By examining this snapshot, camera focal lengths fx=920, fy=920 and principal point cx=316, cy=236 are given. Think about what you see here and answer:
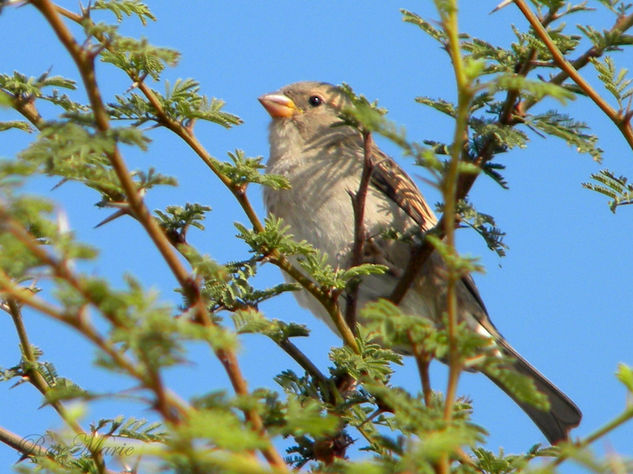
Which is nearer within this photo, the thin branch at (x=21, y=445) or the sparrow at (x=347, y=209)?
the thin branch at (x=21, y=445)

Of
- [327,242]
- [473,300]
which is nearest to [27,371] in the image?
[327,242]

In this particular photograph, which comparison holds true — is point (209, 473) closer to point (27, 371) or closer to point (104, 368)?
point (104, 368)

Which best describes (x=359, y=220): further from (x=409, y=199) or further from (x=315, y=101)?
(x=315, y=101)

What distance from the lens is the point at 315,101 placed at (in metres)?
5.11

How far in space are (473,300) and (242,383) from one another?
3.41m

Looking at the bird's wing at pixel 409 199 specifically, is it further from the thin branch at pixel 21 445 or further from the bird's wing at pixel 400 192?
the thin branch at pixel 21 445

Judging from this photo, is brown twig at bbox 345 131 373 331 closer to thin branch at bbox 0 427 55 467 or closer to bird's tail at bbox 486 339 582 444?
thin branch at bbox 0 427 55 467

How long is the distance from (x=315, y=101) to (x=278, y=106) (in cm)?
21

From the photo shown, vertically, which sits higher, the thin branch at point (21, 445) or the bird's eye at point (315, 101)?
the bird's eye at point (315, 101)

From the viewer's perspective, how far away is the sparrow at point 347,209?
4195mm

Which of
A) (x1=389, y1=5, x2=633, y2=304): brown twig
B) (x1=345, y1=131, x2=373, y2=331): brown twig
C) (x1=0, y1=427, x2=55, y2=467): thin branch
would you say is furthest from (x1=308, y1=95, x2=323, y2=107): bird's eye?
(x1=0, y1=427, x2=55, y2=467): thin branch

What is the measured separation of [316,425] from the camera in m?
1.22

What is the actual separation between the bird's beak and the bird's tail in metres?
1.80

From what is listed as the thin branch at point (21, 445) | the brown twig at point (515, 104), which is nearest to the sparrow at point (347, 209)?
the brown twig at point (515, 104)
